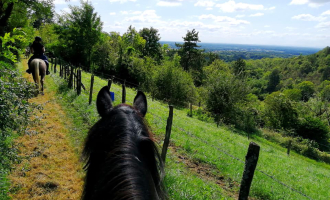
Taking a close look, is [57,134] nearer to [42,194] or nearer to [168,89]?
[42,194]

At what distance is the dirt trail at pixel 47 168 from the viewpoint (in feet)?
12.8

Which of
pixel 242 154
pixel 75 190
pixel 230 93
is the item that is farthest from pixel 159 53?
pixel 75 190

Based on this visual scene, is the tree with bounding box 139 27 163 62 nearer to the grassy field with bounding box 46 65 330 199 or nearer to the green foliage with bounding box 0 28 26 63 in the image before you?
the grassy field with bounding box 46 65 330 199

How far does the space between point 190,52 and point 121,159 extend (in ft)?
183

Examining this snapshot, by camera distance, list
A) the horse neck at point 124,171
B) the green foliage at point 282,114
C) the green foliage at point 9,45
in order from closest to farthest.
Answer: the horse neck at point 124,171
the green foliage at point 9,45
the green foliage at point 282,114

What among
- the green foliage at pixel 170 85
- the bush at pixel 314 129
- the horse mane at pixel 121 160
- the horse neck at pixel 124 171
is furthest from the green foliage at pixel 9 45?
the bush at pixel 314 129

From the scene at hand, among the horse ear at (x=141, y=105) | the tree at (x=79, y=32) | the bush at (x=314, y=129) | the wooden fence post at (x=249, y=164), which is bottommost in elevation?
the bush at (x=314, y=129)

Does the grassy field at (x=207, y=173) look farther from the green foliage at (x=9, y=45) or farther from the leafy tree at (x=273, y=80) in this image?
the leafy tree at (x=273, y=80)

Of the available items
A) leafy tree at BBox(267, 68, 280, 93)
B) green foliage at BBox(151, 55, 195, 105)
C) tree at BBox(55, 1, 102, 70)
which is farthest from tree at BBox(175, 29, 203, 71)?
leafy tree at BBox(267, 68, 280, 93)

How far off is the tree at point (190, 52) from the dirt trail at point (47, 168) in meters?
49.4

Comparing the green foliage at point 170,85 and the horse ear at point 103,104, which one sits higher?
the horse ear at point 103,104

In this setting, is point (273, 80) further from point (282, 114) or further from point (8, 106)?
point (8, 106)

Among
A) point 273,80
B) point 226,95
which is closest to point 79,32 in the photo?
point 226,95

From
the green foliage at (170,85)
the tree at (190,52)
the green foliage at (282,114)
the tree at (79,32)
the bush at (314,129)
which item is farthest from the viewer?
the tree at (190,52)
